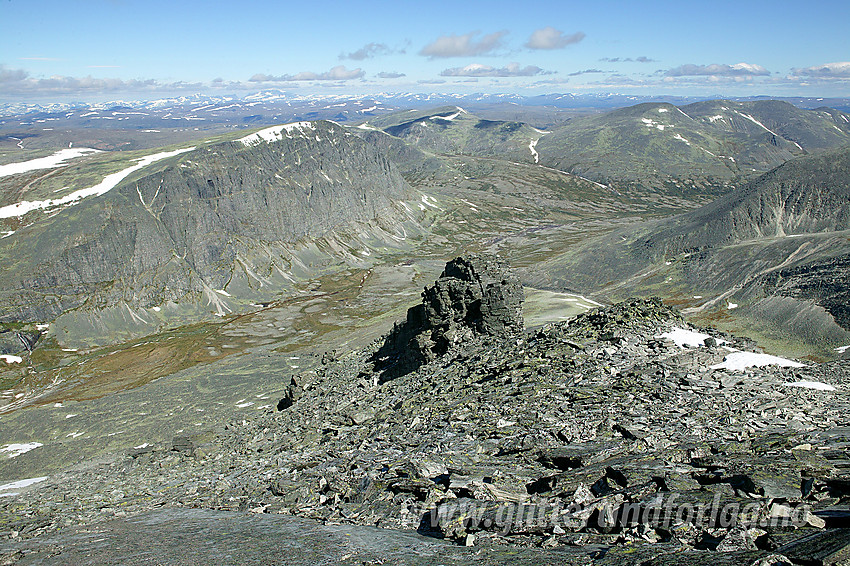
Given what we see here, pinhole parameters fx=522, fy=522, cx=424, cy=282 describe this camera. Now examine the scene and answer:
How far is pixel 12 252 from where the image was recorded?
136500mm

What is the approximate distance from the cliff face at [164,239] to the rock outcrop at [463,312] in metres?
118

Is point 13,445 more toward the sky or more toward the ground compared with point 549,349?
more toward the ground

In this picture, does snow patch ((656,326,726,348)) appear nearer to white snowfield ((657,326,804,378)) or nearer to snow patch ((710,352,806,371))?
white snowfield ((657,326,804,378))

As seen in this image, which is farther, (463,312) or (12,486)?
(463,312)

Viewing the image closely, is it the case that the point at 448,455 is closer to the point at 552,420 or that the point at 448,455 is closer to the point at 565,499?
the point at 552,420

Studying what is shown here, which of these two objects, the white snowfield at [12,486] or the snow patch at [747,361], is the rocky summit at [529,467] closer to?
the snow patch at [747,361]

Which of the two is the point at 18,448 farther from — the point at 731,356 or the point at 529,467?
the point at 731,356

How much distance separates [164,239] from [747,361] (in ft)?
538

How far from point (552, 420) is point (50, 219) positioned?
16653 centimetres

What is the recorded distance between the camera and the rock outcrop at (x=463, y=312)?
1997 inches

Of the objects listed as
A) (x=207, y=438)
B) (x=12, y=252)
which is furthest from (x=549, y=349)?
(x=12, y=252)

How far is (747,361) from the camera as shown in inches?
1332

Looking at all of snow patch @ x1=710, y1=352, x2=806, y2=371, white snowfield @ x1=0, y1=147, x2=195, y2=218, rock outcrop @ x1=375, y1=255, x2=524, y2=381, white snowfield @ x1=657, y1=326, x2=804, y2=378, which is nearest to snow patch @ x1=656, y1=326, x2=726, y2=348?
white snowfield @ x1=657, y1=326, x2=804, y2=378

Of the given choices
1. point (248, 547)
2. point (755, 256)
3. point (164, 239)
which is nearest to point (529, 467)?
point (248, 547)
